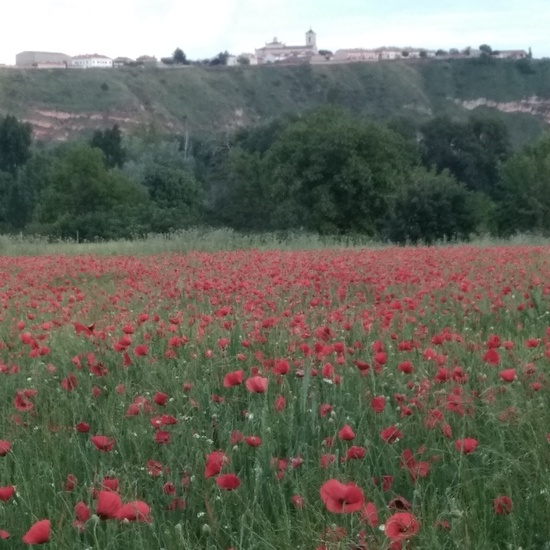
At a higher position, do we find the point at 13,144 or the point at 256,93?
the point at 256,93

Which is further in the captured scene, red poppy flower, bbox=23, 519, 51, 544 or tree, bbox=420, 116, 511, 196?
tree, bbox=420, 116, 511, 196

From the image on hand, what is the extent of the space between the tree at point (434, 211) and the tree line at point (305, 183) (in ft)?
0.16

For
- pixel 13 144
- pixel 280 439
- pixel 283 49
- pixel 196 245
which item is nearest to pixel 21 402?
pixel 280 439

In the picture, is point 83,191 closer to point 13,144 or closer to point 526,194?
point 13,144

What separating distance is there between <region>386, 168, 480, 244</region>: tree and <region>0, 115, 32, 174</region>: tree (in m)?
42.2

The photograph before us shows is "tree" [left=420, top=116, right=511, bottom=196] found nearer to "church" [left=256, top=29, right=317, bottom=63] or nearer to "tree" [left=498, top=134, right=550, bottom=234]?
"tree" [left=498, top=134, right=550, bottom=234]

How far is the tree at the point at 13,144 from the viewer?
70688 mm

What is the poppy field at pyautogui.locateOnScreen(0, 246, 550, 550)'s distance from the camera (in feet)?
7.76

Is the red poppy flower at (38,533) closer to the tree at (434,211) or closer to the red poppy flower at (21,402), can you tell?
the red poppy flower at (21,402)

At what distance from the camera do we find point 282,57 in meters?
141

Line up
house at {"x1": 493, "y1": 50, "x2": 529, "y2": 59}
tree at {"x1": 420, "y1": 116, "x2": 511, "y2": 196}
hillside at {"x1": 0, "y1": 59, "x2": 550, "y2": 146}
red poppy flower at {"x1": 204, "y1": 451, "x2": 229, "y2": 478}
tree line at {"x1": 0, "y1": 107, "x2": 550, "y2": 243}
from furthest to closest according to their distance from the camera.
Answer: house at {"x1": 493, "y1": 50, "x2": 529, "y2": 59}, hillside at {"x1": 0, "y1": 59, "x2": 550, "y2": 146}, tree at {"x1": 420, "y1": 116, "x2": 511, "y2": 196}, tree line at {"x1": 0, "y1": 107, "x2": 550, "y2": 243}, red poppy flower at {"x1": 204, "y1": 451, "x2": 229, "y2": 478}

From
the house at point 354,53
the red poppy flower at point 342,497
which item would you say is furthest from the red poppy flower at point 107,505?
the house at point 354,53

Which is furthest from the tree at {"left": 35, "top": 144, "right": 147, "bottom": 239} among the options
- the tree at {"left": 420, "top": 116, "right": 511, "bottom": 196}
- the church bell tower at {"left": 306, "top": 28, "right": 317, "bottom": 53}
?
the church bell tower at {"left": 306, "top": 28, "right": 317, "bottom": 53}

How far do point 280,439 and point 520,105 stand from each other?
98656 millimetres
